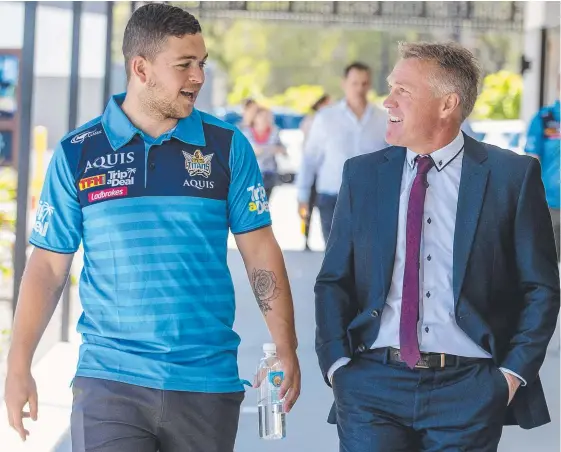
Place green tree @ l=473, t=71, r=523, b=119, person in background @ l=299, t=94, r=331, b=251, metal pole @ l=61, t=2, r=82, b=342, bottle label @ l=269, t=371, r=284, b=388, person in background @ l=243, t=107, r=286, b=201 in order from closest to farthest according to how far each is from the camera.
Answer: bottle label @ l=269, t=371, r=284, b=388
metal pole @ l=61, t=2, r=82, b=342
person in background @ l=299, t=94, r=331, b=251
person in background @ l=243, t=107, r=286, b=201
green tree @ l=473, t=71, r=523, b=119

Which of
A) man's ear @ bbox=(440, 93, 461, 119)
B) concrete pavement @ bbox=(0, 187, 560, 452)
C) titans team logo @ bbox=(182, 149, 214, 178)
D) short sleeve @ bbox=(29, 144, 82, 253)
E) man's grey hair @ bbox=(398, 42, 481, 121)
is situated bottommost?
concrete pavement @ bbox=(0, 187, 560, 452)

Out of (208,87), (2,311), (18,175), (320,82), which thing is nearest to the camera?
(18,175)

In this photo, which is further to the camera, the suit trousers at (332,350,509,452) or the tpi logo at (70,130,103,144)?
the tpi logo at (70,130,103,144)

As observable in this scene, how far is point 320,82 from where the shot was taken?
8319 cm

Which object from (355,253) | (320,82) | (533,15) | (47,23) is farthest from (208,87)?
(320,82)

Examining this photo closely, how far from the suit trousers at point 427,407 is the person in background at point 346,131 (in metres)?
6.68

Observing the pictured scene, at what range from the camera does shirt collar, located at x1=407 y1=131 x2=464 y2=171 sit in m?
4.00

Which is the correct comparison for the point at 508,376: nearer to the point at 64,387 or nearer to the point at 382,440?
the point at 382,440

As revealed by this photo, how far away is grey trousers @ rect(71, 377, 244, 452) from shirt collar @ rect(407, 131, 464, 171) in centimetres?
94

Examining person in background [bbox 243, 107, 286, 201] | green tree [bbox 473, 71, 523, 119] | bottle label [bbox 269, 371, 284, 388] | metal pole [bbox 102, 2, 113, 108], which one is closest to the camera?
bottle label [bbox 269, 371, 284, 388]

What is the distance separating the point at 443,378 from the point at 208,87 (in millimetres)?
34383

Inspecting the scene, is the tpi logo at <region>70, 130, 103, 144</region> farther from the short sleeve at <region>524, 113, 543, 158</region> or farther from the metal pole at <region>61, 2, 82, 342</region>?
the short sleeve at <region>524, 113, 543, 158</region>

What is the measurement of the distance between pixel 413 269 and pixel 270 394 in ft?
2.16

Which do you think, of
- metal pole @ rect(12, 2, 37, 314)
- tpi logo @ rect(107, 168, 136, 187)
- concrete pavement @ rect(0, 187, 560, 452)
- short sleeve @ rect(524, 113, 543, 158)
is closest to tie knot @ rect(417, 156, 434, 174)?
tpi logo @ rect(107, 168, 136, 187)
